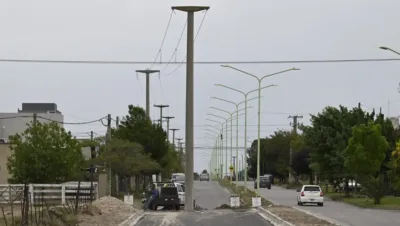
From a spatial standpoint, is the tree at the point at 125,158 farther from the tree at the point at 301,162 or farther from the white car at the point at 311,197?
the tree at the point at 301,162

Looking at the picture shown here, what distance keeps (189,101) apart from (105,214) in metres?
13.0

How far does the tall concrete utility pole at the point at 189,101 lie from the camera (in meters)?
49.8

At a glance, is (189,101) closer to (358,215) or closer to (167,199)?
(167,199)

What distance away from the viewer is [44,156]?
5434 cm

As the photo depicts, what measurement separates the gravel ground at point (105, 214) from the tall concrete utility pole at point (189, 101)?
542 cm

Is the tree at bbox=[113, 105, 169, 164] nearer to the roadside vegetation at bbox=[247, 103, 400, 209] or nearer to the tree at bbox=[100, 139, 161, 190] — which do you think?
the tree at bbox=[100, 139, 161, 190]

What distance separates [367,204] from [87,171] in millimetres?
24250

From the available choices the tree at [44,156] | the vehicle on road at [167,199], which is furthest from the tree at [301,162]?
the tree at [44,156]

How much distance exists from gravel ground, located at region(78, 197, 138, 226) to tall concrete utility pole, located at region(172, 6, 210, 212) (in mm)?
5419

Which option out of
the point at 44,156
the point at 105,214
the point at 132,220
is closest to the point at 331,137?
the point at 44,156

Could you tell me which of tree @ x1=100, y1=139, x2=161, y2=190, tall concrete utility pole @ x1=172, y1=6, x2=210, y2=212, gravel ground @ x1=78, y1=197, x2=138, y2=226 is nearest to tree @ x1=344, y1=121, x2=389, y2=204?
tree @ x1=100, y1=139, x2=161, y2=190

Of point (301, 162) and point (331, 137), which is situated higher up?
point (331, 137)

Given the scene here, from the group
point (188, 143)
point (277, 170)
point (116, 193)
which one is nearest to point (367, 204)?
point (188, 143)

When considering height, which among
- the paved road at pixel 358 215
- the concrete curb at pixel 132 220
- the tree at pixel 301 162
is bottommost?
the paved road at pixel 358 215
